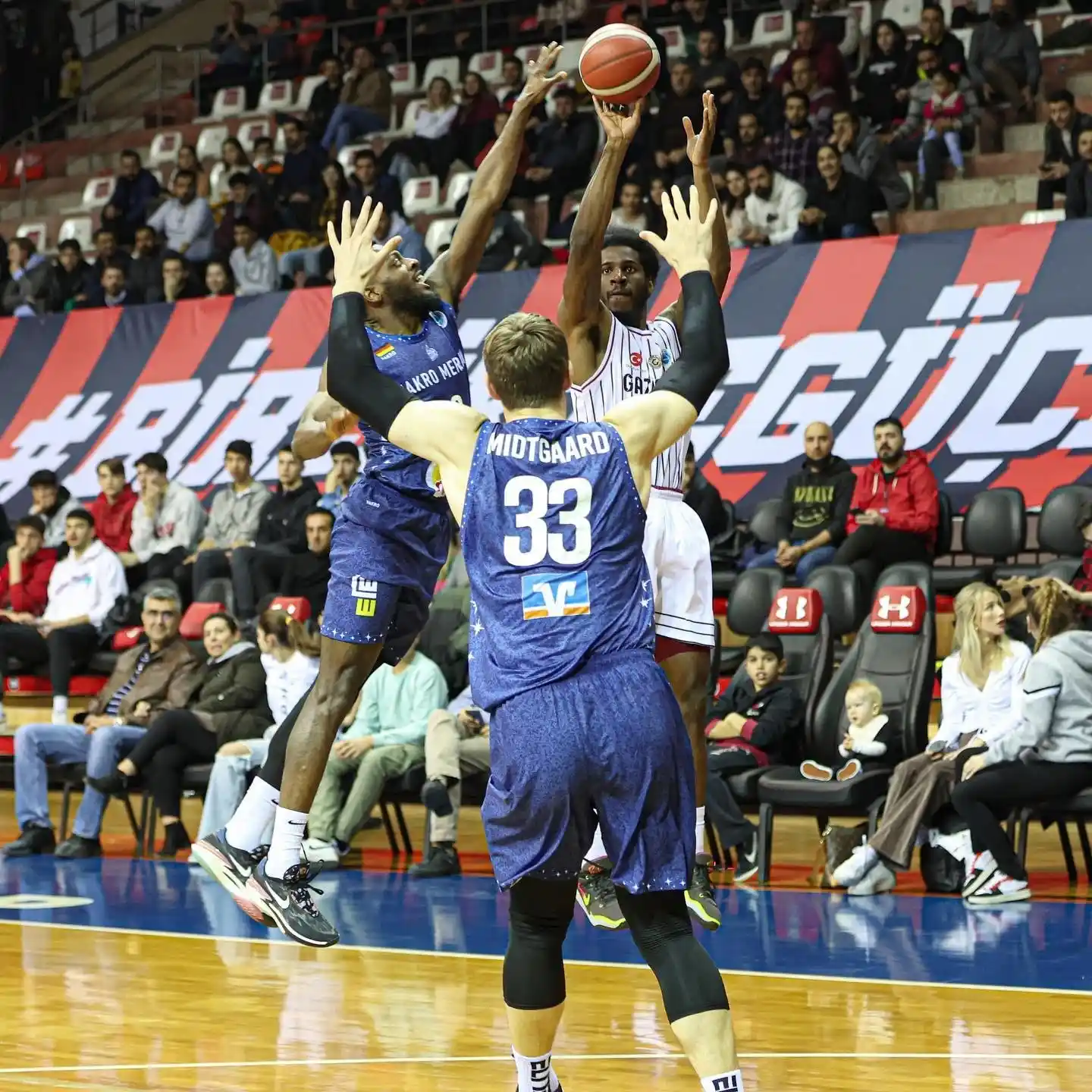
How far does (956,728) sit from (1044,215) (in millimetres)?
4407

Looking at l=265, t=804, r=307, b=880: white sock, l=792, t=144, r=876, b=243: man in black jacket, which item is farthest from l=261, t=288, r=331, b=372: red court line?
l=265, t=804, r=307, b=880: white sock

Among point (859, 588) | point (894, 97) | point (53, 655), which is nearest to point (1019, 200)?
point (894, 97)

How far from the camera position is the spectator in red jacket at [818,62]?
15258 mm

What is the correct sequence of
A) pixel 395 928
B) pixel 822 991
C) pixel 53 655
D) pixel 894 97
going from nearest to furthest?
pixel 822 991 → pixel 395 928 → pixel 53 655 → pixel 894 97

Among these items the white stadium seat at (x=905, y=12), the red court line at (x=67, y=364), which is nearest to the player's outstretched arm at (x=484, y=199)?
the red court line at (x=67, y=364)

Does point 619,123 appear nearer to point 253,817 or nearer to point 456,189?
point 253,817

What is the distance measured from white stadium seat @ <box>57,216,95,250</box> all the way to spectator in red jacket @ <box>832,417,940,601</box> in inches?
396

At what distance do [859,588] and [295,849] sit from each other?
20.5ft

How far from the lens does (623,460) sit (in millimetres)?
4441

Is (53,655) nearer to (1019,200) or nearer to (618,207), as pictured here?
(618,207)

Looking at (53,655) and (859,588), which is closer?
(859,588)

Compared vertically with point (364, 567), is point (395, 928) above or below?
below

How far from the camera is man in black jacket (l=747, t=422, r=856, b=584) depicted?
39.0 feet

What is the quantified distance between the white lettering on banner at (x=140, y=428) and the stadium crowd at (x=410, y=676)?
48cm
